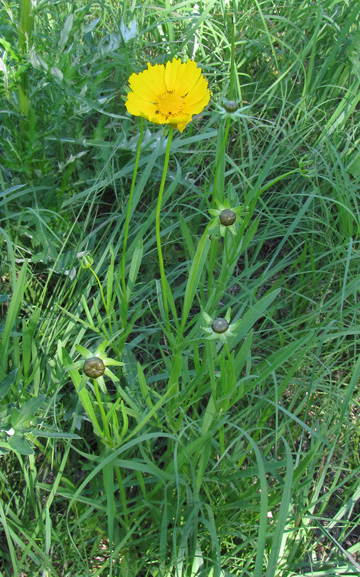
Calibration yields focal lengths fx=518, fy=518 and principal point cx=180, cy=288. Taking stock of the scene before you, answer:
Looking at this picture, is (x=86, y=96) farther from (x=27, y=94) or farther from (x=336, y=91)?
(x=336, y=91)

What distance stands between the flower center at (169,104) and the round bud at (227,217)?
18cm

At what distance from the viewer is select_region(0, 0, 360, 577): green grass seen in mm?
965

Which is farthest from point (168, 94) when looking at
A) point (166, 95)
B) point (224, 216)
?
point (224, 216)

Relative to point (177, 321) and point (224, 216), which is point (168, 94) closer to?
point (224, 216)

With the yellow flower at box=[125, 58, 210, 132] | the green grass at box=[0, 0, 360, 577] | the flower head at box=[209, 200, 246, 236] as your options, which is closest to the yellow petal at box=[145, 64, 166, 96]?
the yellow flower at box=[125, 58, 210, 132]

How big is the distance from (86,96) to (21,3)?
0.84 feet

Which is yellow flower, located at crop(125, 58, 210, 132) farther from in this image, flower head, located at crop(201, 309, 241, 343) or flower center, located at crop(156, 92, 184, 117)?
flower head, located at crop(201, 309, 241, 343)

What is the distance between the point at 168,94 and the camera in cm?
90

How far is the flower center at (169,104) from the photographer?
33.9 inches

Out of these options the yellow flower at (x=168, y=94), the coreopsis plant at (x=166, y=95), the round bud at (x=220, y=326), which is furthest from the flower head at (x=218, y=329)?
the yellow flower at (x=168, y=94)

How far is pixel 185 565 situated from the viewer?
98 centimetres

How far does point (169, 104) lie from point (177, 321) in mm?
386

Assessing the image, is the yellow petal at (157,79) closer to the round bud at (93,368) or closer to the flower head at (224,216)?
the flower head at (224,216)

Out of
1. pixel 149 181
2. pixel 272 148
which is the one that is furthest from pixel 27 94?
pixel 272 148
